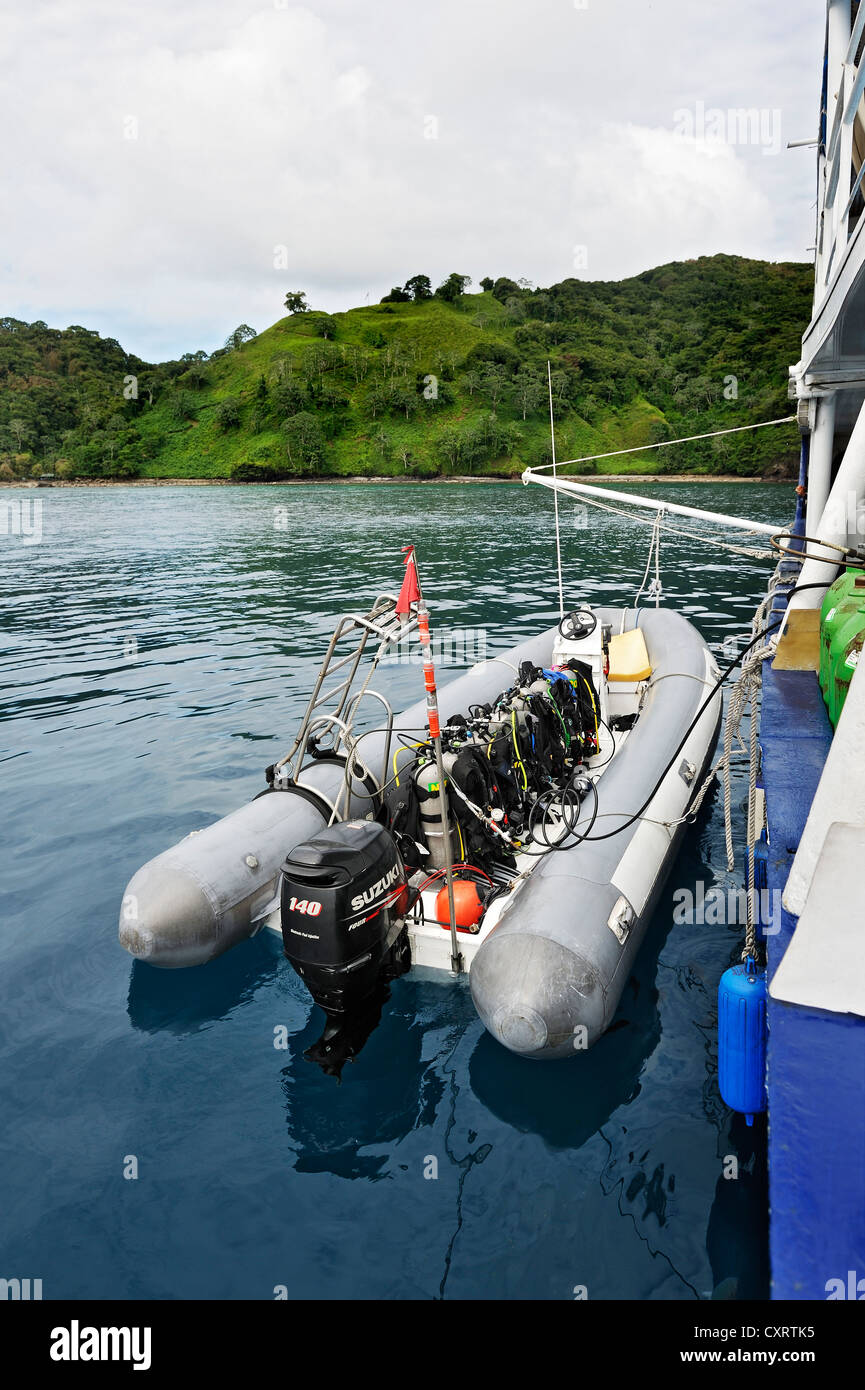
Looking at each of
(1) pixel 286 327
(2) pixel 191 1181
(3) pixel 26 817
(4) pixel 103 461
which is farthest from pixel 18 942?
(1) pixel 286 327

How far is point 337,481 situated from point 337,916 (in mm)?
74693

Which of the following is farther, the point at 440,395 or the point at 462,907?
the point at 440,395

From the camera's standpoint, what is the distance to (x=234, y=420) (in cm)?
9006

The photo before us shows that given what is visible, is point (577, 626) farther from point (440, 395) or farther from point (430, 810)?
point (440, 395)

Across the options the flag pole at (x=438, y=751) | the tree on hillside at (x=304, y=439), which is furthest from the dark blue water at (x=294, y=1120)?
the tree on hillside at (x=304, y=439)

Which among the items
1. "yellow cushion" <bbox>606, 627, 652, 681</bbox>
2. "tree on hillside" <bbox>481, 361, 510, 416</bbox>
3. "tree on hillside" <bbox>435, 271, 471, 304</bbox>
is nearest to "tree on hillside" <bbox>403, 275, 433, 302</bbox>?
"tree on hillside" <bbox>435, 271, 471, 304</bbox>

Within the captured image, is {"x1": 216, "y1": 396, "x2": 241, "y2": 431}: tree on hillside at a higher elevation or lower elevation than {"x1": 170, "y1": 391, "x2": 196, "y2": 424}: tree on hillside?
lower

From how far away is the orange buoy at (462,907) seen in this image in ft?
15.4

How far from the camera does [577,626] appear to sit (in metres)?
7.89

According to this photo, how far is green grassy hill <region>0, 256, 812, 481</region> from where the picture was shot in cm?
7644

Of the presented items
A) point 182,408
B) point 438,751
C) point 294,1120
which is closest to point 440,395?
point 182,408

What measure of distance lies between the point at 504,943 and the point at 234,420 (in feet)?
310

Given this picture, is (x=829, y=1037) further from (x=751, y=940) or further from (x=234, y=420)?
(x=234, y=420)

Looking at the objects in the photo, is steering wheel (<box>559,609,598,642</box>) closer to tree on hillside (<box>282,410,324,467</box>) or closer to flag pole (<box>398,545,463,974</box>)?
flag pole (<box>398,545,463,974</box>)
